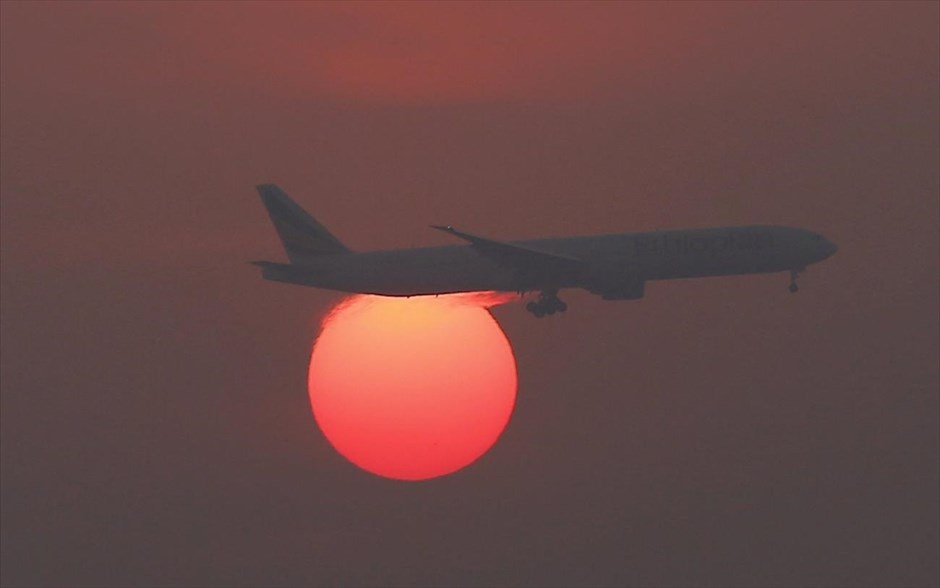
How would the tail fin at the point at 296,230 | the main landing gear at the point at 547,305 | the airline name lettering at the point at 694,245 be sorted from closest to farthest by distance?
the airline name lettering at the point at 694,245
the main landing gear at the point at 547,305
the tail fin at the point at 296,230

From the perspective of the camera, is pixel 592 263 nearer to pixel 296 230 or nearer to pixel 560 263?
pixel 560 263

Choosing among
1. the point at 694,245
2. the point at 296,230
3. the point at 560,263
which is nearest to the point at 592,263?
the point at 560,263

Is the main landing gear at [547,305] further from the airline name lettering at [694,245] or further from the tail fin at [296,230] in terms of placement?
the tail fin at [296,230]

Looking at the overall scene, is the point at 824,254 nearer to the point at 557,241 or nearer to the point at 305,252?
the point at 557,241

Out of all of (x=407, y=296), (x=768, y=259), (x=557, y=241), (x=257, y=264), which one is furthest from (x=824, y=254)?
(x=257, y=264)

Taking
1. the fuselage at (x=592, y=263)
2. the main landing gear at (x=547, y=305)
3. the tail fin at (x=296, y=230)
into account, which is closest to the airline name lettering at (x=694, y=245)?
the fuselage at (x=592, y=263)
